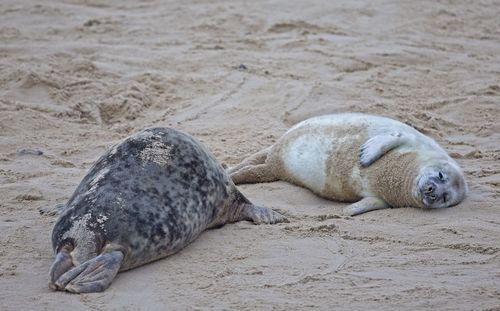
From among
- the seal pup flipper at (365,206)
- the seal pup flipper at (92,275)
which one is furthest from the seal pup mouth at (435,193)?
the seal pup flipper at (92,275)

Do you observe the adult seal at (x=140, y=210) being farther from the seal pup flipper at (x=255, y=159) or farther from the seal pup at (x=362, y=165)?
the seal pup flipper at (x=255, y=159)

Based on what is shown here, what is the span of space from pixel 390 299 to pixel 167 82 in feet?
13.2

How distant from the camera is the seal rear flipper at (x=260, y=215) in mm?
4238

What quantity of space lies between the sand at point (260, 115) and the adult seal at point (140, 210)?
9 centimetres

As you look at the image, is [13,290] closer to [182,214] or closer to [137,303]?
[137,303]

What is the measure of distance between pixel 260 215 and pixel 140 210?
0.77m

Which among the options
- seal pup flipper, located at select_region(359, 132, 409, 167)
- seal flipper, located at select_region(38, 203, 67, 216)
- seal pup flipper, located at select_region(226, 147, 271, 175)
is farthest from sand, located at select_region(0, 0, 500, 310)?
seal pup flipper, located at select_region(359, 132, 409, 167)

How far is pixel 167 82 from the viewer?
6871 mm

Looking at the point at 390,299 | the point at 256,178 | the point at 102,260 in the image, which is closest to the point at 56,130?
the point at 256,178

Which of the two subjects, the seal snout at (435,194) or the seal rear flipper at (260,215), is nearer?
the seal rear flipper at (260,215)

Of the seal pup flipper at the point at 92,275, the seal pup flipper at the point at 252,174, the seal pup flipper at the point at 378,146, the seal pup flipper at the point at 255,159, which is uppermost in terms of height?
the seal pup flipper at the point at 378,146

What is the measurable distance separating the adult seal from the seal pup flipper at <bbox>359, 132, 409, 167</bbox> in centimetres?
86

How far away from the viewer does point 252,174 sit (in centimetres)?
518

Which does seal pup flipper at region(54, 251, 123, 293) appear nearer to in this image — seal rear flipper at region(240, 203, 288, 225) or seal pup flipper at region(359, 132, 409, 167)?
seal rear flipper at region(240, 203, 288, 225)
